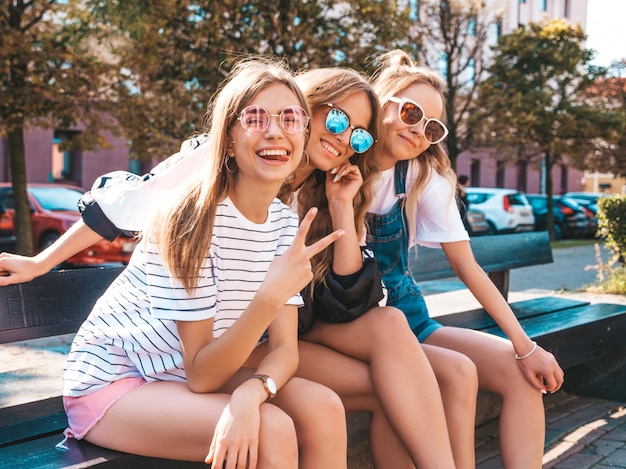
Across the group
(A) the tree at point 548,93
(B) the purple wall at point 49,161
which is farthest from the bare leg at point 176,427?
(B) the purple wall at point 49,161

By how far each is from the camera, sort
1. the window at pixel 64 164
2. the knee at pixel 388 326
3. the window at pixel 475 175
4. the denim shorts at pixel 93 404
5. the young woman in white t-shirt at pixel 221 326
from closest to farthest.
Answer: the young woman in white t-shirt at pixel 221 326
the denim shorts at pixel 93 404
the knee at pixel 388 326
the window at pixel 64 164
the window at pixel 475 175

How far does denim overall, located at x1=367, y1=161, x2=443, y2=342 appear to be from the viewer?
3.25m

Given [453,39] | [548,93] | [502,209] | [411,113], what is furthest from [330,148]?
[548,93]

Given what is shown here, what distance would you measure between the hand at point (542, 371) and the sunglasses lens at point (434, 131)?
0.92 metres

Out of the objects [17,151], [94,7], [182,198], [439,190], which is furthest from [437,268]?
[17,151]

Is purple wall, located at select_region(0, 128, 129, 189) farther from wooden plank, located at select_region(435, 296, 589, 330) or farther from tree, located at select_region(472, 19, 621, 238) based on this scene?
wooden plank, located at select_region(435, 296, 589, 330)

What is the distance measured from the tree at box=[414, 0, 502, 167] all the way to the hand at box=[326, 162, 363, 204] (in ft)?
52.5

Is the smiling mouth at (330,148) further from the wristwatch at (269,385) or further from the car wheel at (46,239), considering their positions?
the car wheel at (46,239)

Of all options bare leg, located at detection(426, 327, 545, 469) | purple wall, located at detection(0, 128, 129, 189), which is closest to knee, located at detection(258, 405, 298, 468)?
bare leg, located at detection(426, 327, 545, 469)

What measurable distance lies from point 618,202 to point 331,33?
5.98 meters

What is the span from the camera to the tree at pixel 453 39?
19.1 metres

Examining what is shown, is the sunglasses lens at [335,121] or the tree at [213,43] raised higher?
the tree at [213,43]

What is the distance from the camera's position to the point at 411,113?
317 centimetres

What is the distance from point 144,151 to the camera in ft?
46.9
